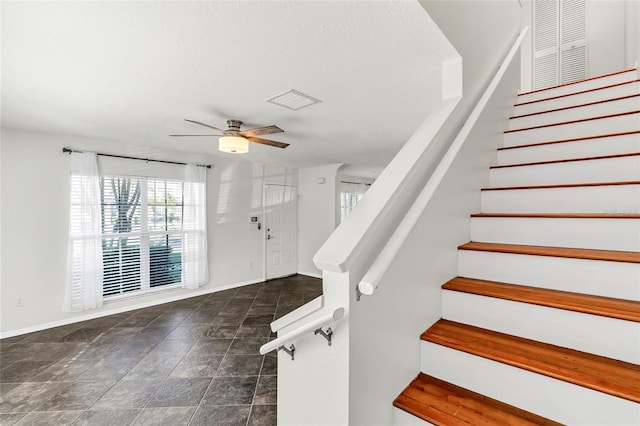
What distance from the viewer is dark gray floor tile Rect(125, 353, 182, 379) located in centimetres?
240

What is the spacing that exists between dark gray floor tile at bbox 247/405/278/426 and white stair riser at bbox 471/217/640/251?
1.82 metres

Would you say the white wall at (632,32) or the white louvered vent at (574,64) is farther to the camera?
the white louvered vent at (574,64)

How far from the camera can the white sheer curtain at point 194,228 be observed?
178 inches

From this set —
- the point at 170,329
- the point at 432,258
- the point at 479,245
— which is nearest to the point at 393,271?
the point at 432,258

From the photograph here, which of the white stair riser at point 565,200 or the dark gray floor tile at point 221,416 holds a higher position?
the white stair riser at point 565,200

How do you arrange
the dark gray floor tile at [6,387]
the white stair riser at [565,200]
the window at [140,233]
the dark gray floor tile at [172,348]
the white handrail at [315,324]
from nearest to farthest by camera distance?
1. the white handrail at [315,324]
2. the white stair riser at [565,200]
3. the dark gray floor tile at [6,387]
4. the dark gray floor tile at [172,348]
5. the window at [140,233]

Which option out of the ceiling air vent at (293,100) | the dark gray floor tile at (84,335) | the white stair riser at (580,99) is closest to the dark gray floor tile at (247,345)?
the dark gray floor tile at (84,335)

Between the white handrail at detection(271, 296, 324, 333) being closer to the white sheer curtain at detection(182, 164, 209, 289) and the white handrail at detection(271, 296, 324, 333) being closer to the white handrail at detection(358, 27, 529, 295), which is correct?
the white handrail at detection(358, 27, 529, 295)

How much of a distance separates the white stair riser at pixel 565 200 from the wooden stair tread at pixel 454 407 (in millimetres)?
1156

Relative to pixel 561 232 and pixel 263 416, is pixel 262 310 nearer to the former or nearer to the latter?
pixel 263 416

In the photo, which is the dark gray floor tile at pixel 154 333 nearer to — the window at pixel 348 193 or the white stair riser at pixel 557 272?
the white stair riser at pixel 557 272

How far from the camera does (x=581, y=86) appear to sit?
98.0 inches

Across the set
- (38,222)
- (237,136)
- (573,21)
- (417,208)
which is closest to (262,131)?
(237,136)

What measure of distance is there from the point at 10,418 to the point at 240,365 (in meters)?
1.55
